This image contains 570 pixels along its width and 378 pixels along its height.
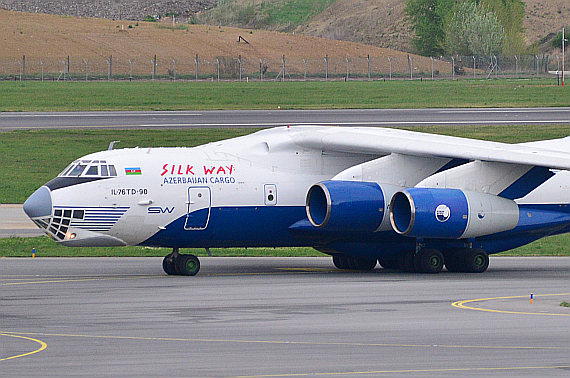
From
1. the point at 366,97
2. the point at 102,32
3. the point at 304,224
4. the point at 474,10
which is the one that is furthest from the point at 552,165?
the point at 102,32

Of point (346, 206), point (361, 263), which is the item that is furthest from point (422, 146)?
point (361, 263)

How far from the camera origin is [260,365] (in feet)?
39.5

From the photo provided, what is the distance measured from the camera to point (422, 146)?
73.9ft

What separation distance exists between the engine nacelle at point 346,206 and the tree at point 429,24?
100m

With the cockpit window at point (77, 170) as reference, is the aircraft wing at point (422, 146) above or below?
above

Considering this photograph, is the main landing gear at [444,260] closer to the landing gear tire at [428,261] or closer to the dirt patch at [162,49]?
the landing gear tire at [428,261]

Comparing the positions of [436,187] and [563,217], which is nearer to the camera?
[436,187]

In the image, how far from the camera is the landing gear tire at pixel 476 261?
2362 centimetres

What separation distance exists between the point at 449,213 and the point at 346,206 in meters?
2.33

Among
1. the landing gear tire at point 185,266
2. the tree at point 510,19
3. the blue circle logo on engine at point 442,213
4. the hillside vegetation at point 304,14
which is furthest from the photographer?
the hillside vegetation at point 304,14

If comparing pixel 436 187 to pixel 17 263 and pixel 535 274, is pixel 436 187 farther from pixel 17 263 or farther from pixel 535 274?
pixel 17 263

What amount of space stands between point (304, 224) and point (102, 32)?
94588mm

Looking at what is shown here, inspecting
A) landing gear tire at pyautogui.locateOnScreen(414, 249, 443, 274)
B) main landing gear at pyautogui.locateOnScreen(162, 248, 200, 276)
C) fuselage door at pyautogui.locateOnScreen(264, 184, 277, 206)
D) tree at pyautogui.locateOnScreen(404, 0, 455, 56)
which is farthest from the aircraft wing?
tree at pyautogui.locateOnScreen(404, 0, 455, 56)

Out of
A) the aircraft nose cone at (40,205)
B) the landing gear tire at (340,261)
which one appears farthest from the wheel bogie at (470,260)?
the aircraft nose cone at (40,205)
